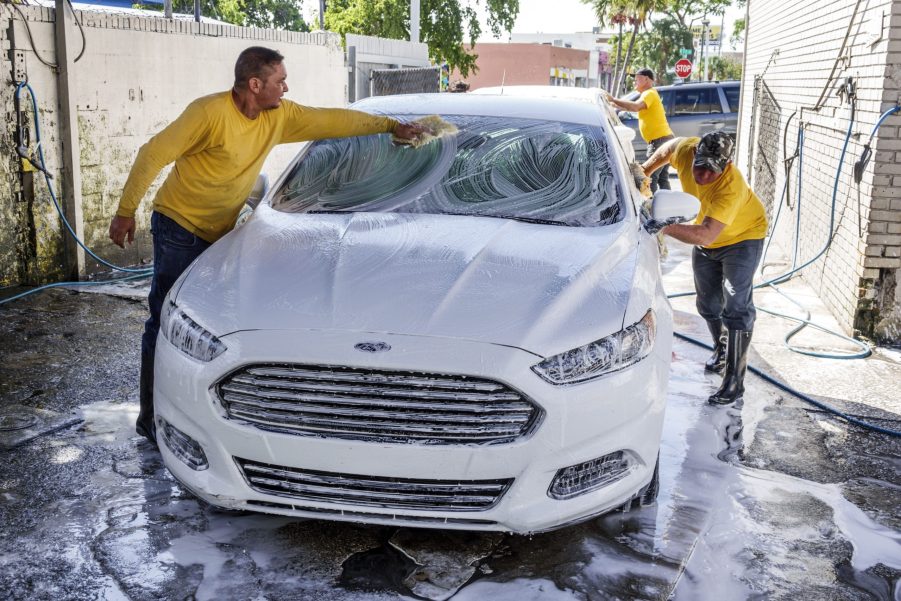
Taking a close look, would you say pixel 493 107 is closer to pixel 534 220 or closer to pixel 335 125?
pixel 335 125

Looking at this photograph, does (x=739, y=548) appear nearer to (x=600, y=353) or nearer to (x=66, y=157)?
(x=600, y=353)

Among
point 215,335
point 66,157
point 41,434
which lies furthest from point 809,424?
point 66,157

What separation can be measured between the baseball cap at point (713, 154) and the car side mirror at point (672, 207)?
748mm

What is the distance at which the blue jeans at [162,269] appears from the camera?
170 inches

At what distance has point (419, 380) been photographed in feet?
9.77

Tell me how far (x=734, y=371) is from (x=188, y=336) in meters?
3.19

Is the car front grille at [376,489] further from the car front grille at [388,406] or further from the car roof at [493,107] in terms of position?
the car roof at [493,107]

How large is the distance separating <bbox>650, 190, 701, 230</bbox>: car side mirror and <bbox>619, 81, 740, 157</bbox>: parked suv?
48.3 feet

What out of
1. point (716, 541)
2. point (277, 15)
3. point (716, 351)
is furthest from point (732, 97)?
point (277, 15)

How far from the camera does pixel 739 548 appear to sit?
3527 mm

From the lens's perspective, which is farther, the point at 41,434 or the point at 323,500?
the point at 41,434

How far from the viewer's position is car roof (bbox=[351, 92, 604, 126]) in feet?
15.9

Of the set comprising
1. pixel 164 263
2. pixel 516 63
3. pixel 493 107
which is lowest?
pixel 164 263

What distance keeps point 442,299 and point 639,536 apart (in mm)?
1215
